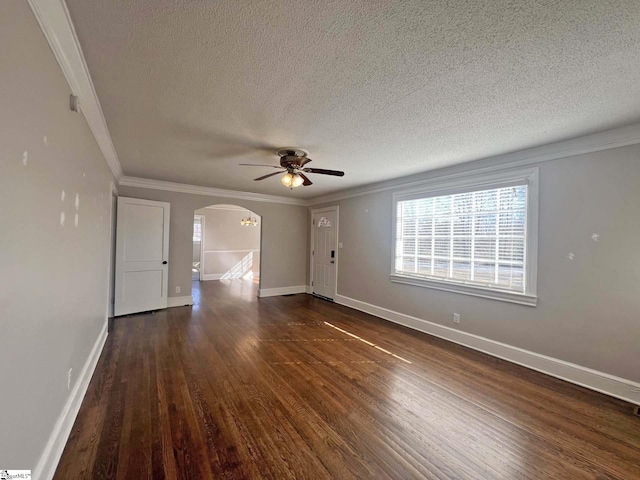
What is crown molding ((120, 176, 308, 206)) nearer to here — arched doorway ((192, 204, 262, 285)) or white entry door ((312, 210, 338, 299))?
white entry door ((312, 210, 338, 299))

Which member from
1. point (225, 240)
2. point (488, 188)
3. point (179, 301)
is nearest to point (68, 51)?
point (488, 188)

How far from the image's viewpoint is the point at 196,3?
1.25 metres

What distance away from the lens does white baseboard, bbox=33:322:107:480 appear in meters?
1.43

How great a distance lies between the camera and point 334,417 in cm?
206

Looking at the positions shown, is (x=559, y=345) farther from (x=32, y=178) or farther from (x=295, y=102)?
(x=32, y=178)

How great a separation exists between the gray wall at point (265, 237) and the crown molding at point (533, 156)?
2.81m

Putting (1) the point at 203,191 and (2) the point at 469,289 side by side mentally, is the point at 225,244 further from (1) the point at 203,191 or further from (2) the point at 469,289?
(2) the point at 469,289

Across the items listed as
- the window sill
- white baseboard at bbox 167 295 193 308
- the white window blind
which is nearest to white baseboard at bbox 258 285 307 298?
white baseboard at bbox 167 295 193 308

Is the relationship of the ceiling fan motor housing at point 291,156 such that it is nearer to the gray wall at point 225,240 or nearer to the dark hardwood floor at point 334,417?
the dark hardwood floor at point 334,417

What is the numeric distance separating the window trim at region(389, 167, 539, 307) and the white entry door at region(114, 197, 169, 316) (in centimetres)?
432

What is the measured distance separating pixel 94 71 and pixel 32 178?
99 cm

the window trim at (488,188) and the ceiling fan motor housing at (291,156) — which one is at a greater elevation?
the ceiling fan motor housing at (291,156)

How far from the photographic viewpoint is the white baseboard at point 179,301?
5.20m

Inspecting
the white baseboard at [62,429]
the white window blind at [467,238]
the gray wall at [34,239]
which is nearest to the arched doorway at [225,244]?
the white window blind at [467,238]
